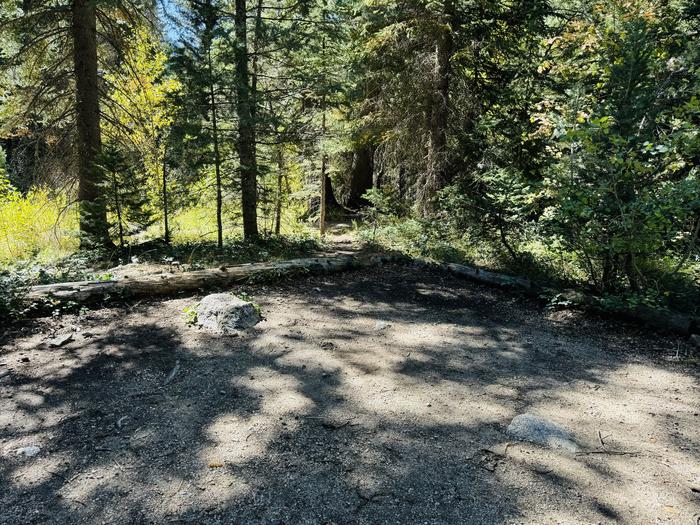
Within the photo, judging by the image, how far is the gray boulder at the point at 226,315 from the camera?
17.4 feet

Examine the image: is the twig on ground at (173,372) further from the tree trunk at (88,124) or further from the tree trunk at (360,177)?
the tree trunk at (360,177)

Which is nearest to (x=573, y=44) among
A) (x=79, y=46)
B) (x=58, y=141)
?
(x=79, y=46)

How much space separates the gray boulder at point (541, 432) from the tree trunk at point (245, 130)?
22.8 ft

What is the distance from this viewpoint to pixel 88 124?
8.91 m

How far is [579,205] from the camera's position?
5594mm

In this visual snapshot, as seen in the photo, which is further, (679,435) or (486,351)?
(486,351)

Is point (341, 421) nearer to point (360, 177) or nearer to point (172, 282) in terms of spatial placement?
point (172, 282)

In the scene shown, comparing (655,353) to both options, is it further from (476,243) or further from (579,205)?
(476,243)

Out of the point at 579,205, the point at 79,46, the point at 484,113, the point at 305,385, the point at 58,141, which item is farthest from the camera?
the point at 484,113

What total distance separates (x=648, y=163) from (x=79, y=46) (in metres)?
10.2

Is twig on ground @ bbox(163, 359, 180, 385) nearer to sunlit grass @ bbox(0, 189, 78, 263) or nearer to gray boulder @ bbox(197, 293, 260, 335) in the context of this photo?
gray boulder @ bbox(197, 293, 260, 335)

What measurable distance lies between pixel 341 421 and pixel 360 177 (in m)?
18.6

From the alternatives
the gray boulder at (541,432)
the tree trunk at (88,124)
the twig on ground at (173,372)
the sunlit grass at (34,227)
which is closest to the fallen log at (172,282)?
the twig on ground at (173,372)

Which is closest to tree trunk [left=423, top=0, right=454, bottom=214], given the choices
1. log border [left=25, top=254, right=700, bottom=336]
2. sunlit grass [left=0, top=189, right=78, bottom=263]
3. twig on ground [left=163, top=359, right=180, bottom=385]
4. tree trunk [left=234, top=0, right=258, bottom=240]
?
log border [left=25, top=254, right=700, bottom=336]
